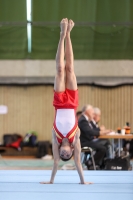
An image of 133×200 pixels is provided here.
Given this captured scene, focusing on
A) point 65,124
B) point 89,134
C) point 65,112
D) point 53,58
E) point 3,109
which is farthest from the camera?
point 3,109

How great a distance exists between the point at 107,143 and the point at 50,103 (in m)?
4.05

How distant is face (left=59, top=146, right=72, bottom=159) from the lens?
5715 millimetres

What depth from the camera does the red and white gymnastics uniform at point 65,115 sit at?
233 inches

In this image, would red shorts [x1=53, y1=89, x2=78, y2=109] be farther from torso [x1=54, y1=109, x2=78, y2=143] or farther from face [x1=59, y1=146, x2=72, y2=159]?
face [x1=59, y1=146, x2=72, y2=159]

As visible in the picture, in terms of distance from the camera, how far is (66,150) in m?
5.73

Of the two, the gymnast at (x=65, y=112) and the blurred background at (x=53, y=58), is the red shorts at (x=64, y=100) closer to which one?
the gymnast at (x=65, y=112)

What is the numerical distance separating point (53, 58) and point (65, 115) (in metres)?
7.60

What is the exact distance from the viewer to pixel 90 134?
9.03 metres

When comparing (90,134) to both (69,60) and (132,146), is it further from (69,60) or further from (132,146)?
(132,146)

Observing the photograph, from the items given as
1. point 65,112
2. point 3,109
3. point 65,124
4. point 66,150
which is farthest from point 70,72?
point 3,109

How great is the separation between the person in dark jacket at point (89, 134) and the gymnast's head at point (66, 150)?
3182mm

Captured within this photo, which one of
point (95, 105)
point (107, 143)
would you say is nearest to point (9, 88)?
point (95, 105)

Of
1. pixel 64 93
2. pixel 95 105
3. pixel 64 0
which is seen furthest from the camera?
pixel 95 105

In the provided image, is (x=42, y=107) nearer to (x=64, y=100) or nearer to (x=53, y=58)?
(x=53, y=58)
